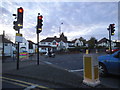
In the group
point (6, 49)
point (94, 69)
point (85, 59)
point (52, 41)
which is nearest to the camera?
point (94, 69)

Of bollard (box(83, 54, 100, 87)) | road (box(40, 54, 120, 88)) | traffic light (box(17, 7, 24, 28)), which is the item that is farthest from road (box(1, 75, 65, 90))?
traffic light (box(17, 7, 24, 28))

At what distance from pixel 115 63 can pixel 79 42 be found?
69.0 metres

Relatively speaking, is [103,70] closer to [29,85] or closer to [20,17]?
[29,85]

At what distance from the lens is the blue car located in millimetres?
4655

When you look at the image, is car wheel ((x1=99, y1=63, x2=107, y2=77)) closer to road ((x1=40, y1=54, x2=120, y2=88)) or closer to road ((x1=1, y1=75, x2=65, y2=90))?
road ((x1=40, y1=54, x2=120, y2=88))

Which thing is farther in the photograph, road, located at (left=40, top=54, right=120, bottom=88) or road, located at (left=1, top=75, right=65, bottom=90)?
road, located at (left=40, top=54, right=120, bottom=88)

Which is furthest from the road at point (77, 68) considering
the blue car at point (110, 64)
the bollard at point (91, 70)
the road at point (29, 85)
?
the road at point (29, 85)

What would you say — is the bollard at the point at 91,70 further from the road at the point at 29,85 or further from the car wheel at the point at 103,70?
the car wheel at the point at 103,70

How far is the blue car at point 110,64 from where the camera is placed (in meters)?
4.66

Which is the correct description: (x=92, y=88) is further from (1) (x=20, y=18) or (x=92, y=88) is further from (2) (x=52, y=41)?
(2) (x=52, y=41)

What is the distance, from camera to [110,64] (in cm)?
491

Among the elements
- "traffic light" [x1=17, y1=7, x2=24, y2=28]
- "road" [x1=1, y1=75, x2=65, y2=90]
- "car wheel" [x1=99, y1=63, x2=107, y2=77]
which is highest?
"traffic light" [x1=17, y1=7, x2=24, y2=28]

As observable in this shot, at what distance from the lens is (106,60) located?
5180 mm

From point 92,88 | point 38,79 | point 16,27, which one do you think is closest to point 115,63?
point 92,88
